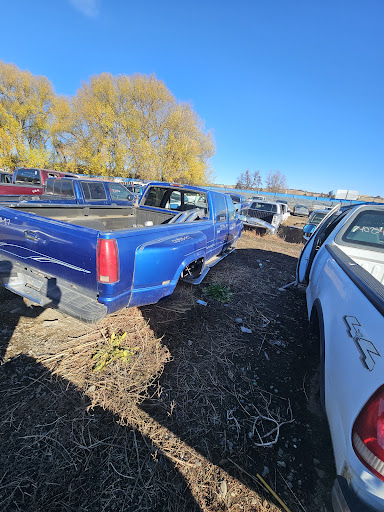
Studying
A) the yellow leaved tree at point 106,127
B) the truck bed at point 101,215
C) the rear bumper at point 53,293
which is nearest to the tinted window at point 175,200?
the truck bed at point 101,215

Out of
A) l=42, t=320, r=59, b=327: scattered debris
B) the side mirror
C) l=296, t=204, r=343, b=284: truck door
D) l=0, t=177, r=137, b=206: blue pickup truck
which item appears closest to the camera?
l=42, t=320, r=59, b=327: scattered debris

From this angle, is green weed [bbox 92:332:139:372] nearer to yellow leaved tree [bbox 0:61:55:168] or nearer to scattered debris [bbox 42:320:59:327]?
scattered debris [bbox 42:320:59:327]

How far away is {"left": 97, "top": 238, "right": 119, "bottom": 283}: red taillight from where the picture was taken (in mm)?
2102

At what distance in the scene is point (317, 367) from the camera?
2.83 m

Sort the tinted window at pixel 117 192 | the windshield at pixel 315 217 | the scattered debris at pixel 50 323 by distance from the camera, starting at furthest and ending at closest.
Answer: the windshield at pixel 315 217
the tinted window at pixel 117 192
the scattered debris at pixel 50 323

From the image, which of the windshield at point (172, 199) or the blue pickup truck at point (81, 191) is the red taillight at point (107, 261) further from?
the blue pickup truck at point (81, 191)

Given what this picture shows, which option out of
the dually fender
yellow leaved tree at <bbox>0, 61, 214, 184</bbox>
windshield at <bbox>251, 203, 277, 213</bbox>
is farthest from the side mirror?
yellow leaved tree at <bbox>0, 61, 214, 184</bbox>

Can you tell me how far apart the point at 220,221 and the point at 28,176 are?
40.1ft

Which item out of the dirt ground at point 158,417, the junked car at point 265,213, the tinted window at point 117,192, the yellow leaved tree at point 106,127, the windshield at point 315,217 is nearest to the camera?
the dirt ground at point 158,417

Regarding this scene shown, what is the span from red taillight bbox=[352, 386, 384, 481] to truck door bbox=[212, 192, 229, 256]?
3.77 metres

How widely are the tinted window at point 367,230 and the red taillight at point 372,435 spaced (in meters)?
2.80

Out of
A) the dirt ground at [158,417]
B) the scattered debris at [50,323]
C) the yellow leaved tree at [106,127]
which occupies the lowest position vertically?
the dirt ground at [158,417]

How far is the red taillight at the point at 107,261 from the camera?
6.89ft

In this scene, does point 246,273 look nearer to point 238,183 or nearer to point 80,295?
point 80,295
